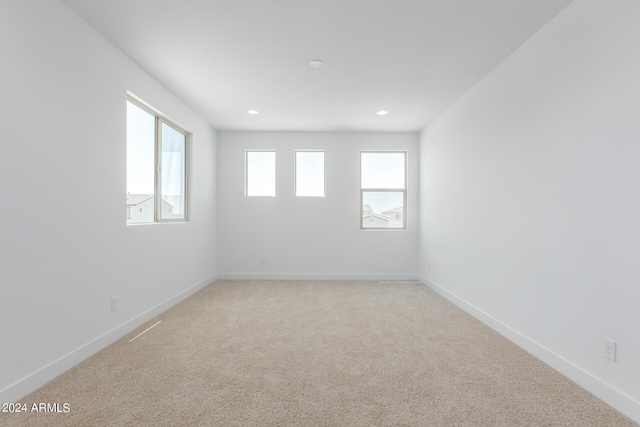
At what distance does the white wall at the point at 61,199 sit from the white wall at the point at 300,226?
2.24m

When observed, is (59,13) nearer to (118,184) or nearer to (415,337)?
(118,184)

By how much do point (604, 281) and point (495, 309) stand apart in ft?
4.22

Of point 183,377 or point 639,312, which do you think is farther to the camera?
point 183,377

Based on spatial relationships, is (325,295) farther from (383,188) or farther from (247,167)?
(247,167)

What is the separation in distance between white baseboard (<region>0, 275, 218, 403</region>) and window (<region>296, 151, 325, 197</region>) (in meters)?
2.87

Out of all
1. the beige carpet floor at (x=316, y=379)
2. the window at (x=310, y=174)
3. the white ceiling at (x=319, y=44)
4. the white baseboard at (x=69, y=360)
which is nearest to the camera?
the beige carpet floor at (x=316, y=379)

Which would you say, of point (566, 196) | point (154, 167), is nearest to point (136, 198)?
point (154, 167)

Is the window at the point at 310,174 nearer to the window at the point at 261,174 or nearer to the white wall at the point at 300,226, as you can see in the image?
the white wall at the point at 300,226

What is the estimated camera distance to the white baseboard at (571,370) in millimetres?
1773

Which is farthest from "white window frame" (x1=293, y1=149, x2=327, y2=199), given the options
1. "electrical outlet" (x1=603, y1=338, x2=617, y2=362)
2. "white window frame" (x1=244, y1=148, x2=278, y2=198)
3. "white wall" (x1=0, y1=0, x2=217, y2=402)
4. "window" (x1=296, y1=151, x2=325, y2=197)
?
"electrical outlet" (x1=603, y1=338, x2=617, y2=362)

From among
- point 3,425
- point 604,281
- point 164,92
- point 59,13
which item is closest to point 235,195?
point 164,92

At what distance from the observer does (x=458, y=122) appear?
3947 millimetres

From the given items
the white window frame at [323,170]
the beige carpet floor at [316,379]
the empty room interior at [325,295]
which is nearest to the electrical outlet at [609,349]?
the empty room interior at [325,295]

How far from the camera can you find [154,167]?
12.0 feet
